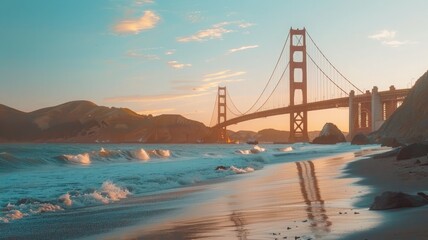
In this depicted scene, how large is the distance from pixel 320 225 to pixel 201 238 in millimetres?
1367

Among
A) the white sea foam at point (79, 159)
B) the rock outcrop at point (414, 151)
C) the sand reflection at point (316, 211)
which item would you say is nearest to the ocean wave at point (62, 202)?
the sand reflection at point (316, 211)

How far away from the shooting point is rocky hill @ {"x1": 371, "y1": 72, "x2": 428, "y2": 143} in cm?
3825

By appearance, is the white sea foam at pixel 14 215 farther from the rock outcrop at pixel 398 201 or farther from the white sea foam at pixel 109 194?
the rock outcrop at pixel 398 201

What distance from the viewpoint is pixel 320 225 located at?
585cm

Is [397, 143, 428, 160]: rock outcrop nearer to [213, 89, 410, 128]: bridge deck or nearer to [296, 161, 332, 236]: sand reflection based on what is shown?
[296, 161, 332, 236]: sand reflection

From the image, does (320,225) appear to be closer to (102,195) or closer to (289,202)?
(289,202)

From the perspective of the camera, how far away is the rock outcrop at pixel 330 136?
74562mm

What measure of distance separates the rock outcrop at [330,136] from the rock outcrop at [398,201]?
6865cm

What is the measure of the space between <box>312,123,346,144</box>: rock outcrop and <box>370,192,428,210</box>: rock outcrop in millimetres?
68651

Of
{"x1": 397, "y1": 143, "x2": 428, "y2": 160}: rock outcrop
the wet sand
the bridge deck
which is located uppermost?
the bridge deck

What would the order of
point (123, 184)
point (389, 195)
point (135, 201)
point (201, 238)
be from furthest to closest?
point (123, 184), point (135, 201), point (389, 195), point (201, 238)

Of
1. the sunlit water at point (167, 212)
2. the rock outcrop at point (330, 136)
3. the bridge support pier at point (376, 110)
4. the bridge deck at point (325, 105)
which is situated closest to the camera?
the sunlit water at point (167, 212)

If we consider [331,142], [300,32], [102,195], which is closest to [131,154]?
[102,195]

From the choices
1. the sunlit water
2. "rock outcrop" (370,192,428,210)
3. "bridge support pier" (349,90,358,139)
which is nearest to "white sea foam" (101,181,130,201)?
the sunlit water
